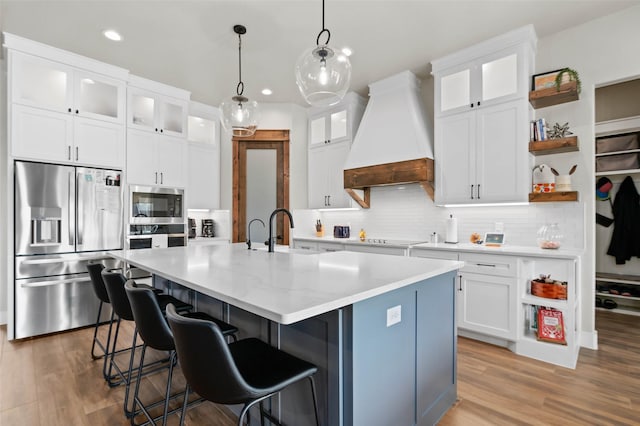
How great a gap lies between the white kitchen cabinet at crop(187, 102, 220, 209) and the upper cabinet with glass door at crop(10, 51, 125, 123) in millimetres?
1208

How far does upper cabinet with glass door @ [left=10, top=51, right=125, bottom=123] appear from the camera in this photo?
11.0 ft

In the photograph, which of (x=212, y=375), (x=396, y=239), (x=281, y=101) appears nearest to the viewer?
(x=212, y=375)

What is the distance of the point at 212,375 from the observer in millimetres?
1138

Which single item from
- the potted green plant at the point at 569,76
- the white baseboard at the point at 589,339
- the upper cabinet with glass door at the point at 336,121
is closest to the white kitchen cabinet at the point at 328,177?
the upper cabinet with glass door at the point at 336,121

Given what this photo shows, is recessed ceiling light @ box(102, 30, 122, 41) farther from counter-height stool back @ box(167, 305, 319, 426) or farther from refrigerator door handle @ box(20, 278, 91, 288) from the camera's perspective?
counter-height stool back @ box(167, 305, 319, 426)

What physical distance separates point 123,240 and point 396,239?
3568 mm

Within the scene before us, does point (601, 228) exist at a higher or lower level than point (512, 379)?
higher

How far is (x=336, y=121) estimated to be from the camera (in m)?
5.04

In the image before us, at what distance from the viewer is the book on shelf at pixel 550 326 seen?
110 inches

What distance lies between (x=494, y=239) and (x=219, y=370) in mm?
3313

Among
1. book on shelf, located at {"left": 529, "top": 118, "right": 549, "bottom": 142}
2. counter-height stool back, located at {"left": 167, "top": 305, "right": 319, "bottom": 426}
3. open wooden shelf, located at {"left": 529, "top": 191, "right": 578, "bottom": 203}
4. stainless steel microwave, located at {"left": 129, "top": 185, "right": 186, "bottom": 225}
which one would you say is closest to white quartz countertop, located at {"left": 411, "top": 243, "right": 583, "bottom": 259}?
open wooden shelf, located at {"left": 529, "top": 191, "right": 578, "bottom": 203}

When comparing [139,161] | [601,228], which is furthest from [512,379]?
[139,161]

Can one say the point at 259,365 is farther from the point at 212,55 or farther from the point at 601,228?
the point at 601,228

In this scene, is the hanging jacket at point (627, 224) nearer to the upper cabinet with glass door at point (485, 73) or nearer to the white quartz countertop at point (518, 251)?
the white quartz countertop at point (518, 251)
